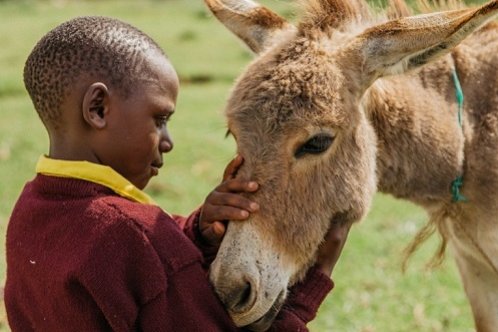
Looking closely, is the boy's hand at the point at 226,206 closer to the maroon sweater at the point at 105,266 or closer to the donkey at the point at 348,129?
the donkey at the point at 348,129

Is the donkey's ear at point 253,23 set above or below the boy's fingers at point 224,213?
above

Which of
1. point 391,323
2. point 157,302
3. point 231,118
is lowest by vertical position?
point 391,323

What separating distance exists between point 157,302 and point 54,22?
1658cm

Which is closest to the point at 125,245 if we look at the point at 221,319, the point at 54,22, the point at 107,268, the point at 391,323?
the point at 107,268

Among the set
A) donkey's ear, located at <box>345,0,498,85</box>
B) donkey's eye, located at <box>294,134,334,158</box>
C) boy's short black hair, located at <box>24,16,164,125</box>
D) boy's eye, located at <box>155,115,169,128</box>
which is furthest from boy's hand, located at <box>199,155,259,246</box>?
donkey's ear, located at <box>345,0,498,85</box>

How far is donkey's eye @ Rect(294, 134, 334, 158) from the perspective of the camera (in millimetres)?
3346

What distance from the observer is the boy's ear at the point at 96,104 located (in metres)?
2.93

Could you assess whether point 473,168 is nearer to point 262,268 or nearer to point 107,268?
point 262,268

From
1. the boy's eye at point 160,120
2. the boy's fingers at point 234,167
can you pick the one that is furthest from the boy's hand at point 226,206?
the boy's eye at point 160,120

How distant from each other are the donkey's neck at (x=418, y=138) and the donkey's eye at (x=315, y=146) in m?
0.56

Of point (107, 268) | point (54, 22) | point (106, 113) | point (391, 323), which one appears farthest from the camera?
point (54, 22)

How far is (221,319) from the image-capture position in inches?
118

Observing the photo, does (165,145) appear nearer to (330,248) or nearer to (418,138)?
(330,248)

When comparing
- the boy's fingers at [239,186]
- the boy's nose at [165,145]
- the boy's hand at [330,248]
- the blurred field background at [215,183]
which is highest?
the boy's nose at [165,145]
